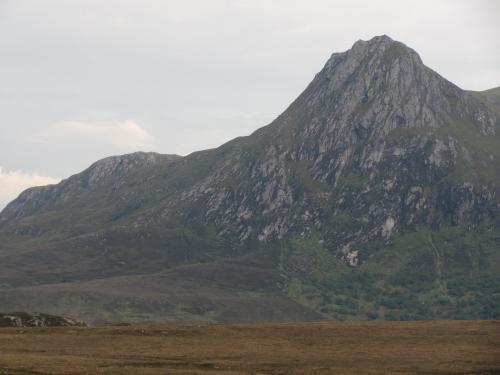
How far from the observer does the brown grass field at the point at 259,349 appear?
92688mm

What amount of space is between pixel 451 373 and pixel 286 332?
4565cm

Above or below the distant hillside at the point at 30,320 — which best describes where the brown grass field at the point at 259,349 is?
below

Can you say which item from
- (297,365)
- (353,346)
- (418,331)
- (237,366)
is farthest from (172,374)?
(418,331)

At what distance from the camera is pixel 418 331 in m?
138

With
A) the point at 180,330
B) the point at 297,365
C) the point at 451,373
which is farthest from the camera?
the point at 180,330

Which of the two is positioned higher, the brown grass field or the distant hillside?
the distant hillside

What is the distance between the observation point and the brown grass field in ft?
304

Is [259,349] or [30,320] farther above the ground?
[30,320]

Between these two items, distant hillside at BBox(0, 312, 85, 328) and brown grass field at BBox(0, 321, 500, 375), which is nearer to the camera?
brown grass field at BBox(0, 321, 500, 375)

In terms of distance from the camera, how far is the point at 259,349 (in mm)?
114188

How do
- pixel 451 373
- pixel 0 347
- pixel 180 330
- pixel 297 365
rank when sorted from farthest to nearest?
1. pixel 180 330
2. pixel 0 347
3. pixel 297 365
4. pixel 451 373

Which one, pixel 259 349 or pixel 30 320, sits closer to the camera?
pixel 259 349

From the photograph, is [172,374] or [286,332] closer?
[172,374]

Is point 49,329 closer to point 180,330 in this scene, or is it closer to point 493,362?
point 180,330
